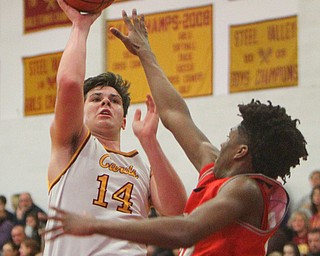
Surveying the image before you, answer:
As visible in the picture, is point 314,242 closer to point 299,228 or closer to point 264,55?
point 299,228

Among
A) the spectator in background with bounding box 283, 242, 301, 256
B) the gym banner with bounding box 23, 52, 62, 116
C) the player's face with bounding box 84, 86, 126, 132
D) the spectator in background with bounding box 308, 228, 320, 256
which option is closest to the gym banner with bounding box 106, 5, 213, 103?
the gym banner with bounding box 23, 52, 62, 116

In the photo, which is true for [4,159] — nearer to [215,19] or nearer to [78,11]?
[215,19]

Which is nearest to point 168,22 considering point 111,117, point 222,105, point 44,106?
point 222,105

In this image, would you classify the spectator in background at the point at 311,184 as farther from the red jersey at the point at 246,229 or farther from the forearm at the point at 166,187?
the red jersey at the point at 246,229

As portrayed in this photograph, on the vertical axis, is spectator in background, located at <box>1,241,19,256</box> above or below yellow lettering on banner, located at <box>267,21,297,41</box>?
below

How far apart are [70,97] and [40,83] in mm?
9237

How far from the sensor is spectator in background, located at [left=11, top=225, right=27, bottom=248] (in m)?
11.6

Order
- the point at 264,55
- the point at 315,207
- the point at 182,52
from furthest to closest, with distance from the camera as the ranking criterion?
1. the point at 182,52
2. the point at 264,55
3. the point at 315,207

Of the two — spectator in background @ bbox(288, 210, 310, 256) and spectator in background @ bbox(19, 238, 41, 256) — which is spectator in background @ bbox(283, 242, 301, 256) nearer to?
spectator in background @ bbox(288, 210, 310, 256)

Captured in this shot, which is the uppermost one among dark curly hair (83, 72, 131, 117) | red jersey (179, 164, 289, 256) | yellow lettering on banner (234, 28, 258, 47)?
yellow lettering on banner (234, 28, 258, 47)

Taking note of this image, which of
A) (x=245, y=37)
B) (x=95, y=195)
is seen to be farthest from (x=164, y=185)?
(x=245, y=37)

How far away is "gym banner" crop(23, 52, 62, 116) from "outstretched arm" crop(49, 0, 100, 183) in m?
8.63

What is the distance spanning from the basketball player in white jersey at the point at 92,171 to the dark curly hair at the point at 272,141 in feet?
3.31

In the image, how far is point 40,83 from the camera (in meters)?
13.8
